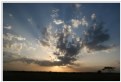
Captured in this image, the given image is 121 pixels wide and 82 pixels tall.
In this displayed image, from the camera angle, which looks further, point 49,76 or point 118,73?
point 49,76

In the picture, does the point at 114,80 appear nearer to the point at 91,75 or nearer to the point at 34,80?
the point at 91,75

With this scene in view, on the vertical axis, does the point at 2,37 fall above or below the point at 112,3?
below

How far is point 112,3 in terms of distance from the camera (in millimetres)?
7309

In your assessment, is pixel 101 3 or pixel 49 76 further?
pixel 49 76

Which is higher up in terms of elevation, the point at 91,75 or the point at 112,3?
the point at 112,3

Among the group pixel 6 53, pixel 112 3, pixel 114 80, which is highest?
pixel 112 3

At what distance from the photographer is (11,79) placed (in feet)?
24.0

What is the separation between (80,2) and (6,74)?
269 cm

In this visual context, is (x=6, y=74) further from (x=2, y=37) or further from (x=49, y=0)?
(x=49, y=0)

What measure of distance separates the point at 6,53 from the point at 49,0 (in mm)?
1794

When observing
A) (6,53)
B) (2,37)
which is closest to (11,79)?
(6,53)

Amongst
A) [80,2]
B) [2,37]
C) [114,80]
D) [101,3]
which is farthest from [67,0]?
[114,80]

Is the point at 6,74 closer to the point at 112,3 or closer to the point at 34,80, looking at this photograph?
the point at 34,80

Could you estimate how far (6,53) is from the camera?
7.29 meters
